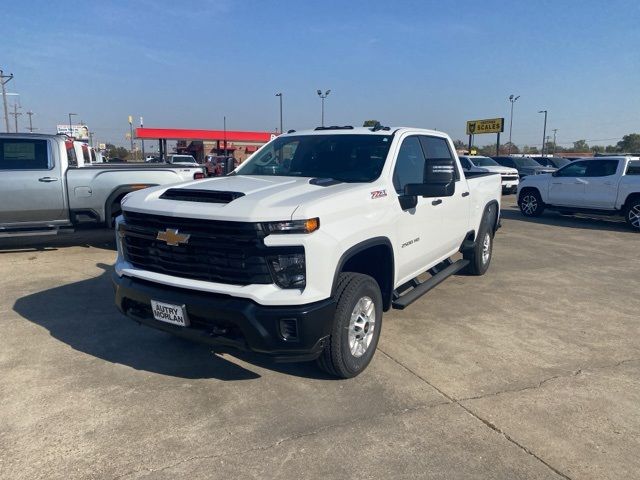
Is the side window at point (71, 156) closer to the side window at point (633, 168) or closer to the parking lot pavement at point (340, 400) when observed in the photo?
the parking lot pavement at point (340, 400)

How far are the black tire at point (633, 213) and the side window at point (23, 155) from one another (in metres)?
12.6

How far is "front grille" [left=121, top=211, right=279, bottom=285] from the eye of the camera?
123 inches

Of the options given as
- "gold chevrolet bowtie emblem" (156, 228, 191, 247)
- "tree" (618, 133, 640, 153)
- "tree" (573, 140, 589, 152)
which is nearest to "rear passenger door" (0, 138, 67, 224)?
"gold chevrolet bowtie emblem" (156, 228, 191, 247)

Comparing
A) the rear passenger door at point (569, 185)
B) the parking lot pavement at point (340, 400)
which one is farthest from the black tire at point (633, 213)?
the parking lot pavement at point (340, 400)

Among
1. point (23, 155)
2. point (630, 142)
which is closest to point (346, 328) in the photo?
point (23, 155)

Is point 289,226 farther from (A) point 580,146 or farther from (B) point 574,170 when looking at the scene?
(A) point 580,146

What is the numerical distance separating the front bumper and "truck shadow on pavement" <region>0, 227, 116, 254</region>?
5244 mm

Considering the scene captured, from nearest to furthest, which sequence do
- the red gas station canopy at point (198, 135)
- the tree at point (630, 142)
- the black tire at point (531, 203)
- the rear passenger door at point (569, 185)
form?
the rear passenger door at point (569, 185) → the black tire at point (531, 203) → the red gas station canopy at point (198, 135) → the tree at point (630, 142)

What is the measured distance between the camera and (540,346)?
4.53 metres

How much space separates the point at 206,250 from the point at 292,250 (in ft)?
2.05

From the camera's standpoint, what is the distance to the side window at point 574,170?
1297 cm

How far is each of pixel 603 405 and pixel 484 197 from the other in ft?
11.9

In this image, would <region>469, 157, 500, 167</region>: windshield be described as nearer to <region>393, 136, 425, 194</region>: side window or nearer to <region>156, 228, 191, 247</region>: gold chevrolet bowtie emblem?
<region>393, 136, 425, 194</region>: side window

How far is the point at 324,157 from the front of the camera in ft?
15.2
